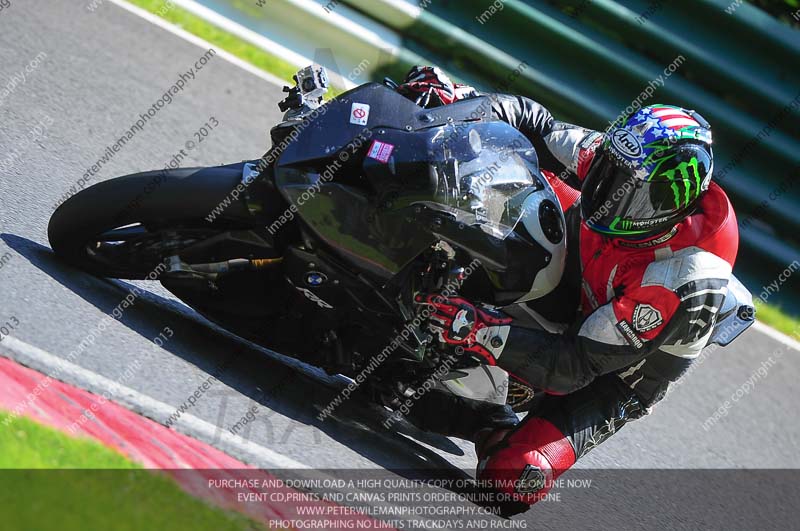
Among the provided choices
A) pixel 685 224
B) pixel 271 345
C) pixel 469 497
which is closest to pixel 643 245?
pixel 685 224

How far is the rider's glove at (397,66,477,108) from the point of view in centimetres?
390

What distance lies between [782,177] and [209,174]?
522cm

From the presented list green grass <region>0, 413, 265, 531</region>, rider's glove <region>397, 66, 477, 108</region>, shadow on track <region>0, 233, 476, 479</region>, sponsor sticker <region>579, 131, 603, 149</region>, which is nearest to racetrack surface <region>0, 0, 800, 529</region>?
shadow on track <region>0, 233, 476, 479</region>

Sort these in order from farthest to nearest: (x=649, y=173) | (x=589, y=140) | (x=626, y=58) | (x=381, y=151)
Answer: (x=626, y=58), (x=589, y=140), (x=649, y=173), (x=381, y=151)

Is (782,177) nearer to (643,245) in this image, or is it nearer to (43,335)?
(643,245)

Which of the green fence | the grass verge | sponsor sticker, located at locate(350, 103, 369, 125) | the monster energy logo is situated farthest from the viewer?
the green fence

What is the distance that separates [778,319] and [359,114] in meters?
4.82

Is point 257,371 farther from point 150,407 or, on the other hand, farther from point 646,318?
point 646,318

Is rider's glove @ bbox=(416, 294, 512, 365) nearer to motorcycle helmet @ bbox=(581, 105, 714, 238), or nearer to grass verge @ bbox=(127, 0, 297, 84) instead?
motorcycle helmet @ bbox=(581, 105, 714, 238)

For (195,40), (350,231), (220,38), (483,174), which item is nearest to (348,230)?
(350,231)

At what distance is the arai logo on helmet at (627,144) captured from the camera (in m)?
3.80

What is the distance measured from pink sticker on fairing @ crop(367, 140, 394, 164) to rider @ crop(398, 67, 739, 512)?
20.7 inches

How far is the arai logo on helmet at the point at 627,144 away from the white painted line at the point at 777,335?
12.4 feet

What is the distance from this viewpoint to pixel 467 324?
151 inches
